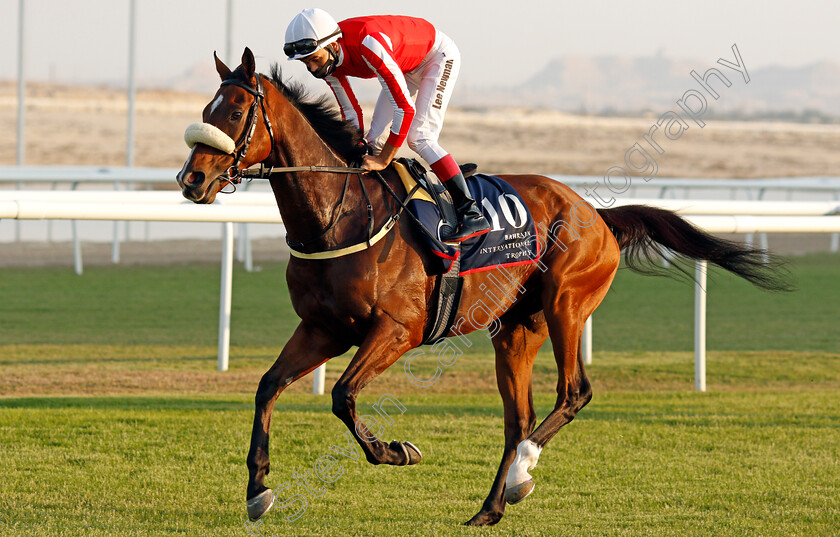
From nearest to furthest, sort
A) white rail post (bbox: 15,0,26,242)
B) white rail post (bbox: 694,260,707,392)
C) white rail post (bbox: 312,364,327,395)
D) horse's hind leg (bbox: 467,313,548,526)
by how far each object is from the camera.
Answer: horse's hind leg (bbox: 467,313,548,526) → white rail post (bbox: 312,364,327,395) → white rail post (bbox: 694,260,707,392) → white rail post (bbox: 15,0,26,242)

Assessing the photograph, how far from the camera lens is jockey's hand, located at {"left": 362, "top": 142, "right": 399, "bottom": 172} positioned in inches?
139

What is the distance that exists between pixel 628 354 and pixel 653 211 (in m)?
3.19

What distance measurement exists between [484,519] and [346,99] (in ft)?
5.28

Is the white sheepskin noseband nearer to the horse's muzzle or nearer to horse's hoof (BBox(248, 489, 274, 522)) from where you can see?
the horse's muzzle

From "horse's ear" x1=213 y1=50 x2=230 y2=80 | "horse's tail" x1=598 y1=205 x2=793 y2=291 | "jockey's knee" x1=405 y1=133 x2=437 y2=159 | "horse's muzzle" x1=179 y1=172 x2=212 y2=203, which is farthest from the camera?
"horse's tail" x1=598 y1=205 x2=793 y2=291

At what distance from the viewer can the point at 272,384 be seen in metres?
3.38

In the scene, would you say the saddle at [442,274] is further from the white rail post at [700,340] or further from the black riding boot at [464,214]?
the white rail post at [700,340]

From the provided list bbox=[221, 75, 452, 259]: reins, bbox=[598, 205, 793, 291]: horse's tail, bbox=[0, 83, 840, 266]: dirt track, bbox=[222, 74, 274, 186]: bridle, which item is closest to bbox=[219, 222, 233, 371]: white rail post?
bbox=[598, 205, 793, 291]: horse's tail

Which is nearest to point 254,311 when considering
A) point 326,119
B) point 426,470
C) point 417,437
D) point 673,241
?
point 417,437

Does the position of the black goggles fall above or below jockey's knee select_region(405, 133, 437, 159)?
above

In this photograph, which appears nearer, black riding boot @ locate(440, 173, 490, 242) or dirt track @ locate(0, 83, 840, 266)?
black riding boot @ locate(440, 173, 490, 242)

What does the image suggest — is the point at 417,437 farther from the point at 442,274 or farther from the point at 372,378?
the point at 372,378

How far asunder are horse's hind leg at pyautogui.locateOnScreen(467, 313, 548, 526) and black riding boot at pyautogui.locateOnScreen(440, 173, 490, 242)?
54cm

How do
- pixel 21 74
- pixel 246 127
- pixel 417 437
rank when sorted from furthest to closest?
pixel 21 74 < pixel 417 437 < pixel 246 127
